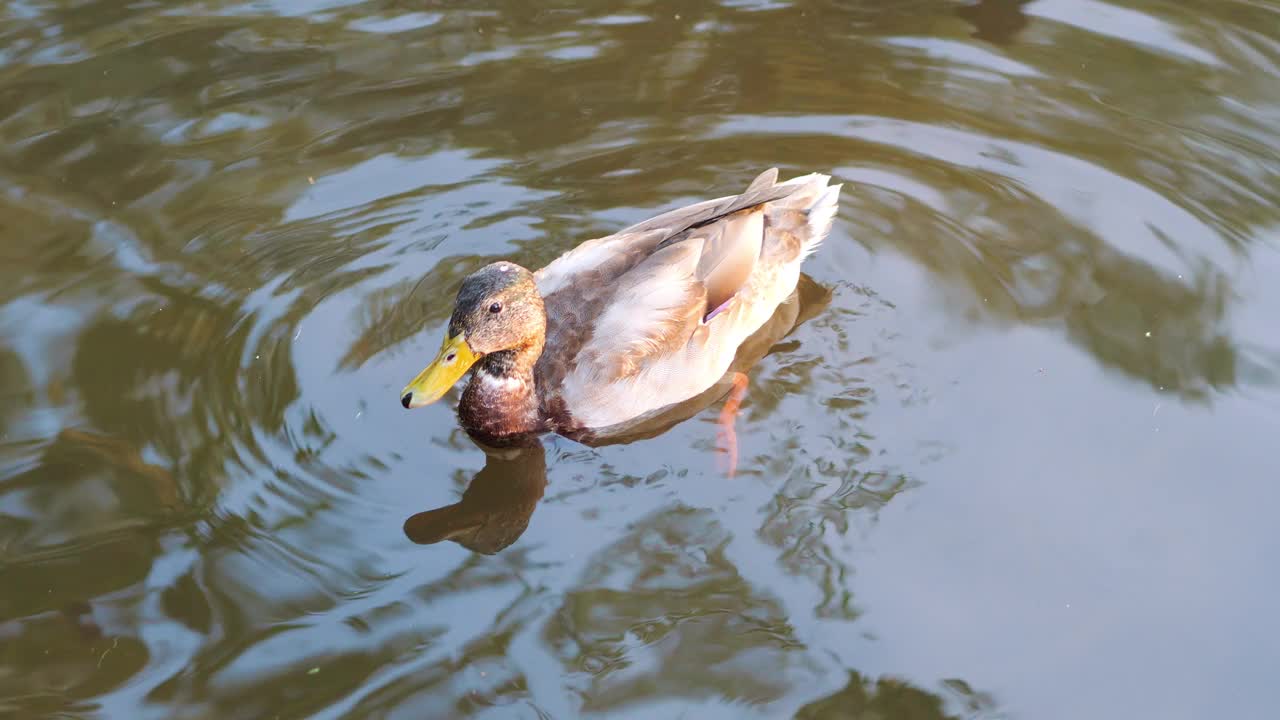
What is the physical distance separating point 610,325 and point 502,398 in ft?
1.82

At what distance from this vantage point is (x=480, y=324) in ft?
17.0

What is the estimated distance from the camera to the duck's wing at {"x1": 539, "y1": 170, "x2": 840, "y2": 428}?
17.8 ft

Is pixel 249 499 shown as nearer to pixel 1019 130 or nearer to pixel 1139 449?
pixel 1139 449

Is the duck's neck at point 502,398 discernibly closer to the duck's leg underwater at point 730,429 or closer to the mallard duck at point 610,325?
the mallard duck at point 610,325

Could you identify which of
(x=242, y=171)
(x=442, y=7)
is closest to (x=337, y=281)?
(x=242, y=171)

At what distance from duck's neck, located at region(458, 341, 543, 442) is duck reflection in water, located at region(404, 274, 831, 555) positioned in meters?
0.07

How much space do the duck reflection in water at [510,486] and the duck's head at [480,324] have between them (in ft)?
1.37

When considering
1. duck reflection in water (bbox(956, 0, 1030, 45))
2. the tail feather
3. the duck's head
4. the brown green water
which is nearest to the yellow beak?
the duck's head

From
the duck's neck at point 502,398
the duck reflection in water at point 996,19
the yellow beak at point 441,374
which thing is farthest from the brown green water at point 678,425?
the yellow beak at point 441,374

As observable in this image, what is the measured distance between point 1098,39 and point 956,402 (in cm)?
355

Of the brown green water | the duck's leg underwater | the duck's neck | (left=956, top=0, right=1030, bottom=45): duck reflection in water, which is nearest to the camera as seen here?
the brown green water

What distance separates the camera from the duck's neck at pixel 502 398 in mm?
5359

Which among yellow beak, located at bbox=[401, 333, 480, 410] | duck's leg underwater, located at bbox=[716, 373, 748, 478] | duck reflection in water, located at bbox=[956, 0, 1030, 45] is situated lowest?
duck's leg underwater, located at bbox=[716, 373, 748, 478]

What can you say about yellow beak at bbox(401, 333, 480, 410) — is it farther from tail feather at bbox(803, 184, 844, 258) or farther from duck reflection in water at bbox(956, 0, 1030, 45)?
duck reflection in water at bbox(956, 0, 1030, 45)
